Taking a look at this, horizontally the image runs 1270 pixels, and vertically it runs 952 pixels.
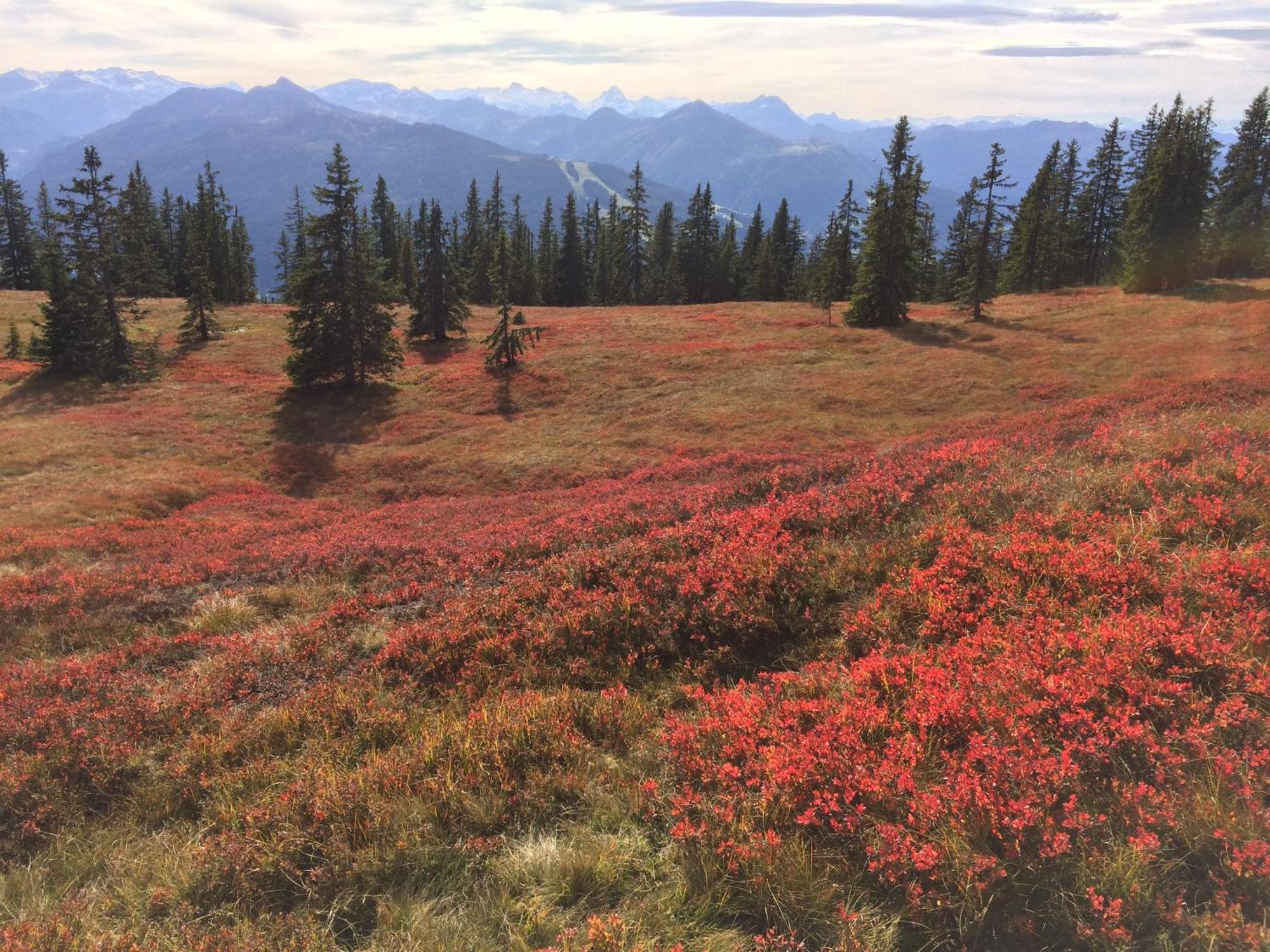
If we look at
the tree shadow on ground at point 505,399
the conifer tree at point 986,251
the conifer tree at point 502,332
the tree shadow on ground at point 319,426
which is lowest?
the tree shadow on ground at point 319,426

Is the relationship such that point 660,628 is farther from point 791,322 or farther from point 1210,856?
point 791,322

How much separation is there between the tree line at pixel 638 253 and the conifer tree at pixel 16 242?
279 mm

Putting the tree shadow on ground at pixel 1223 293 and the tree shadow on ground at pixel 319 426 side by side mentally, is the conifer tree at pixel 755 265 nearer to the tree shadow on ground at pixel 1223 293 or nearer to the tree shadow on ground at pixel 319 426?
the tree shadow on ground at pixel 1223 293

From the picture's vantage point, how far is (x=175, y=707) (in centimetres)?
679

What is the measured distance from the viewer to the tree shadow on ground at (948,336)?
44.4 m

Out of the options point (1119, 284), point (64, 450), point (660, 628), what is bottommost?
point (64, 450)

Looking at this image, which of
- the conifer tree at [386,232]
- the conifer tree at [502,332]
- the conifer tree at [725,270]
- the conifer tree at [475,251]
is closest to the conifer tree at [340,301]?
the conifer tree at [502,332]

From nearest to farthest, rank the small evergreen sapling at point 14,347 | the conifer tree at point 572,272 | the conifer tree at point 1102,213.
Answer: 1. the small evergreen sapling at point 14,347
2. the conifer tree at point 1102,213
3. the conifer tree at point 572,272

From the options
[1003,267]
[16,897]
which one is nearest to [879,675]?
[16,897]

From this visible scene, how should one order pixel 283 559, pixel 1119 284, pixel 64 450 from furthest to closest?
pixel 1119 284 → pixel 64 450 → pixel 283 559

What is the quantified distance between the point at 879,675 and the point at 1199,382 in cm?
2484

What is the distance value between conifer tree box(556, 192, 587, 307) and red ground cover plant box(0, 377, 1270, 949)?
3542 inches

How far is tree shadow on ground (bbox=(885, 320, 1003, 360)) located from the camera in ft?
146

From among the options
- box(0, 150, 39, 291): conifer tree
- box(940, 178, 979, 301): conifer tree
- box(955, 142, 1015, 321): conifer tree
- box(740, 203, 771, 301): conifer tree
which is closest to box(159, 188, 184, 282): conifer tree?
box(0, 150, 39, 291): conifer tree
